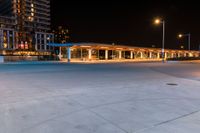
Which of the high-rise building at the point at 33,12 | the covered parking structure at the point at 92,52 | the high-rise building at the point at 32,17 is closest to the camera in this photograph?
the covered parking structure at the point at 92,52

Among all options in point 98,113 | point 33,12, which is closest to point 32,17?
point 33,12

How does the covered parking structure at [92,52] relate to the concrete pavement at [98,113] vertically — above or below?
above

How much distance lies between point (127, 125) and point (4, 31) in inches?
3565

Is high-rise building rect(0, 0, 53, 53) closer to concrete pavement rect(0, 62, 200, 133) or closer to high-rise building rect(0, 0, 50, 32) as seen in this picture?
high-rise building rect(0, 0, 50, 32)

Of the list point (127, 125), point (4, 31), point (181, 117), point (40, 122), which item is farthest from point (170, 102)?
point (4, 31)

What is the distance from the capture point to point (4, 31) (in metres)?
82.7

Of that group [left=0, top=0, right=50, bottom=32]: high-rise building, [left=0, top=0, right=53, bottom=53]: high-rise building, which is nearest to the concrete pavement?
[left=0, top=0, right=53, bottom=53]: high-rise building

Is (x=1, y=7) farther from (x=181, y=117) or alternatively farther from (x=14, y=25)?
(x=181, y=117)

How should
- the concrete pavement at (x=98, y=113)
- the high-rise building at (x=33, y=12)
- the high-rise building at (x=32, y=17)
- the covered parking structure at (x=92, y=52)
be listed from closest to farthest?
the concrete pavement at (x=98, y=113)
the covered parking structure at (x=92, y=52)
the high-rise building at (x=32, y=17)
the high-rise building at (x=33, y=12)

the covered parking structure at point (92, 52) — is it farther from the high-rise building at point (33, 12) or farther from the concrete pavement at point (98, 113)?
the high-rise building at point (33, 12)

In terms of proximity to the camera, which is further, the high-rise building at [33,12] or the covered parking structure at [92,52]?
the high-rise building at [33,12]

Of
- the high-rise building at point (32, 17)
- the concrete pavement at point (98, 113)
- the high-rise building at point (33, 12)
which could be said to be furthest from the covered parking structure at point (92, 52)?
the high-rise building at point (33, 12)

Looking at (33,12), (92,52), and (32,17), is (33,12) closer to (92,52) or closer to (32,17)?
(32,17)

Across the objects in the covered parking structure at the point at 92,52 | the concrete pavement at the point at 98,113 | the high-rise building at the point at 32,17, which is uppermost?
the high-rise building at the point at 32,17
